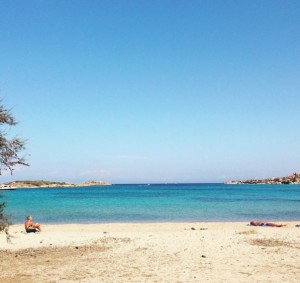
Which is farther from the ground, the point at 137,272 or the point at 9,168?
the point at 9,168

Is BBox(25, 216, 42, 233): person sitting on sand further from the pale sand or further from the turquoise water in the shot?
the turquoise water

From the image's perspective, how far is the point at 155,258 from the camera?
16.6 meters

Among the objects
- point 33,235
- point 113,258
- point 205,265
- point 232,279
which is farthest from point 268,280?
point 33,235

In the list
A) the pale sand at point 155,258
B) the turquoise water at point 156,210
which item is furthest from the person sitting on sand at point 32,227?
the turquoise water at point 156,210

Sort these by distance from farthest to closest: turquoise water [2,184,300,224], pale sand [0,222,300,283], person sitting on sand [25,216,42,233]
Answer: turquoise water [2,184,300,224]
person sitting on sand [25,216,42,233]
pale sand [0,222,300,283]

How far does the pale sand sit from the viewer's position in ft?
44.1

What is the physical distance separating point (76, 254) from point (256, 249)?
8.50 meters

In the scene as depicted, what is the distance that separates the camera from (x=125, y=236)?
23922 millimetres

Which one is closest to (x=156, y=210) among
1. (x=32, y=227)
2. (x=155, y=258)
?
(x=32, y=227)

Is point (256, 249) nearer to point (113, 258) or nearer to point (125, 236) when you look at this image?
point (113, 258)

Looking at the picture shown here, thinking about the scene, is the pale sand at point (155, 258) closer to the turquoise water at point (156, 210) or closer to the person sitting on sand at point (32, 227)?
the turquoise water at point (156, 210)

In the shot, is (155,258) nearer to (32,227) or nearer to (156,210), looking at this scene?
(32,227)

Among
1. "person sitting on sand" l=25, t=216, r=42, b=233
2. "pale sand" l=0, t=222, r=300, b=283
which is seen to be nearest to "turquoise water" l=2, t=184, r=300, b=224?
"pale sand" l=0, t=222, r=300, b=283

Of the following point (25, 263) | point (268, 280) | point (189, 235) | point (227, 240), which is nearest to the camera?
point (268, 280)
